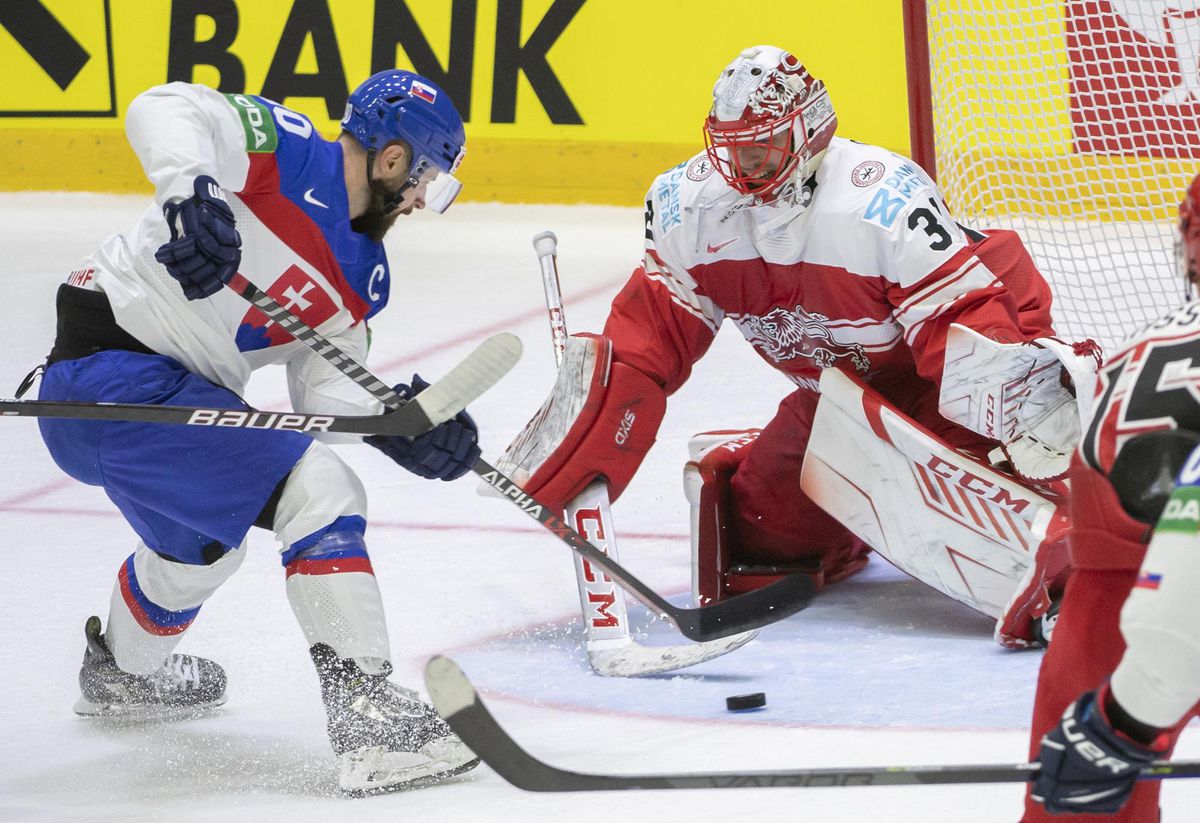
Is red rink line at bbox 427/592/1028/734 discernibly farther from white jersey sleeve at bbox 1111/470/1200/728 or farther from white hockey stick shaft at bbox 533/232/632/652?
white jersey sleeve at bbox 1111/470/1200/728

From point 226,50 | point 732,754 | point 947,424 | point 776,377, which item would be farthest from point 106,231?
point 732,754

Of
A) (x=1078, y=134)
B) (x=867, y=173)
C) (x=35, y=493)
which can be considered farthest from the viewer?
(x=1078, y=134)

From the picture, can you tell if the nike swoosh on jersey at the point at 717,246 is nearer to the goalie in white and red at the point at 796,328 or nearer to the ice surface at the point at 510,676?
the goalie in white and red at the point at 796,328

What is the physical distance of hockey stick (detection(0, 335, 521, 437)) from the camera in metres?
2.64

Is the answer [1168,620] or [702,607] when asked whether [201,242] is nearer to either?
[702,607]

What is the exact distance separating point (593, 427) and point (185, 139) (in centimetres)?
107

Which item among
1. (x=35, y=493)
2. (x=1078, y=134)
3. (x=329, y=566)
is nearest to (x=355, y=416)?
(x=329, y=566)

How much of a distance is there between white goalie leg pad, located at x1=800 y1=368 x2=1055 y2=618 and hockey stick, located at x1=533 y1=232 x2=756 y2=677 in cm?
32

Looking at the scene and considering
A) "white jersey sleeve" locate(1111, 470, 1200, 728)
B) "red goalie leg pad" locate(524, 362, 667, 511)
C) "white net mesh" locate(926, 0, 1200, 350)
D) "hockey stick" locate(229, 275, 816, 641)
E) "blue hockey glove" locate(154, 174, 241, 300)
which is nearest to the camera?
"white jersey sleeve" locate(1111, 470, 1200, 728)

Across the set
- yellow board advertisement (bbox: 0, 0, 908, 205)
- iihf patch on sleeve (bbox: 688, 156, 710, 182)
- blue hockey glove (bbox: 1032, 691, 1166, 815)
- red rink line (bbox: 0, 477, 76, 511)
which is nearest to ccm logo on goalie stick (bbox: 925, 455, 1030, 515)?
iihf patch on sleeve (bbox: 688, 156, 710, 182)

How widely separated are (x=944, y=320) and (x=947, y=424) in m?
0.30

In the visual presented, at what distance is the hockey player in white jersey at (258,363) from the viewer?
2.64m

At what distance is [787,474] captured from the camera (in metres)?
3.61

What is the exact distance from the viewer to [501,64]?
21.3 feet
